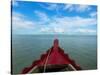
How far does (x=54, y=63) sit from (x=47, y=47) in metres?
0.18

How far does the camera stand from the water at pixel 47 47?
1783 millimetres

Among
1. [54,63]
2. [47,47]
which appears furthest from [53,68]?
[47,47]

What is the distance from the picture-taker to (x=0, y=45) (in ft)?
5.77

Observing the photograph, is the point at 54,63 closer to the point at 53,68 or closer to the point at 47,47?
the point at 53,68

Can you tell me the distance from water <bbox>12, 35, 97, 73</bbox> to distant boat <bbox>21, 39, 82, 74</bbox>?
38 millimetres

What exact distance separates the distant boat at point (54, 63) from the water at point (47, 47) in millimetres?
38

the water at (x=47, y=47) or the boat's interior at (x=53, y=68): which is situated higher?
the water at (x=47, y=47)

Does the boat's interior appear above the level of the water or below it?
below

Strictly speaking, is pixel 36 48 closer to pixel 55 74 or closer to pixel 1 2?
pixel 55 74

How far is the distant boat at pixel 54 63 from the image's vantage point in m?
1.83

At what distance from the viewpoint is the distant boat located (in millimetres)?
1825

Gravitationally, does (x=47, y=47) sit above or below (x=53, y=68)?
above

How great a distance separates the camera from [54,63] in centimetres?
186

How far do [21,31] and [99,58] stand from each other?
900 mm
